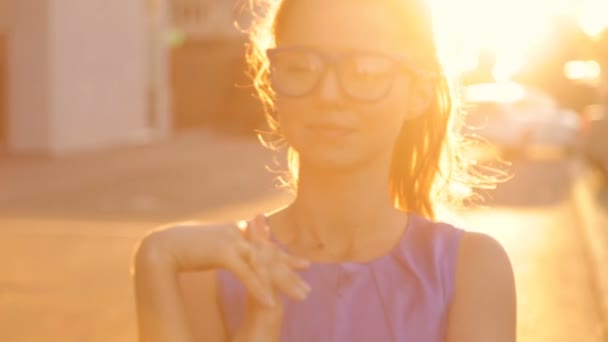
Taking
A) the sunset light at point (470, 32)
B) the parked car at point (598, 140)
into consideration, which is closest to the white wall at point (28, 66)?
the parked car at point (598, 140)

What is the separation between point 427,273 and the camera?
2229 mm

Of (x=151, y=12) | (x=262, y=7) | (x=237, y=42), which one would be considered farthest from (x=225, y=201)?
(x=237, y=42)

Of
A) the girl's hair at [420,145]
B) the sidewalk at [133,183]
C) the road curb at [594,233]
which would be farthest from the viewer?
the sidewalk at [133,183]

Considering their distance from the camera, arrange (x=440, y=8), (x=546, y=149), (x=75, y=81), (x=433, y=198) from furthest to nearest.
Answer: (x=546, y=149), (x=75, y=81), (x=433, y=198), (x=440, y=8)

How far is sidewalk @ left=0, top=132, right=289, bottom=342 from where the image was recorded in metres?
8.96

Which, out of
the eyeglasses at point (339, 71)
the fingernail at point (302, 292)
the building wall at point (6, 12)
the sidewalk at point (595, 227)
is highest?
the eyeglasses at point (339, 71)

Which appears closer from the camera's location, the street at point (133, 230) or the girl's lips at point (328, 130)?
the girl's lips at point (328, 130)

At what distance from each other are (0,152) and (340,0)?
85.3ft

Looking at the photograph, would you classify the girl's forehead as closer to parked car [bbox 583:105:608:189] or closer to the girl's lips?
the girl's lips

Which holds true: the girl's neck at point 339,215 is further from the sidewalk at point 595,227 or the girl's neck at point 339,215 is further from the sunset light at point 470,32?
the sidewalk at point 595,227

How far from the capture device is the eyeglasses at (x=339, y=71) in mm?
2111

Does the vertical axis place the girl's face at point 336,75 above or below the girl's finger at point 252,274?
above

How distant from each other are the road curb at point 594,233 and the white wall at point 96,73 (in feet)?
38.7

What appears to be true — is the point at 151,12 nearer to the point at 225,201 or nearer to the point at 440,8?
the point at 225,201
